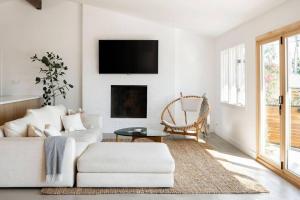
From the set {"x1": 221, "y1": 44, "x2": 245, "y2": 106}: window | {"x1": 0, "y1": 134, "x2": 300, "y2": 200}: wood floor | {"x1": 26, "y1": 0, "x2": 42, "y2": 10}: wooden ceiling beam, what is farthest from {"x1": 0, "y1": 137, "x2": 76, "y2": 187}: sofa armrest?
{"x1": 26, "y1": 0, "x2": 42, "y2": 10}: wooden ceiling beam

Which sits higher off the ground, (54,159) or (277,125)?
(277,125)

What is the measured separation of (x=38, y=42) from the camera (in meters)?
7.83

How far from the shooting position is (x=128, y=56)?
7.63 meters

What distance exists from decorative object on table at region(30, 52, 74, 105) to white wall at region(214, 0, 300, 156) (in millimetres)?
3826

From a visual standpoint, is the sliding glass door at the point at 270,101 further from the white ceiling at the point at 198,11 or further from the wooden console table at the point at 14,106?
the wooden console table at the point at 14,106

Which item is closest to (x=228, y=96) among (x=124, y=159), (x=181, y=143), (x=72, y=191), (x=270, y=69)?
(x=181, y=143)

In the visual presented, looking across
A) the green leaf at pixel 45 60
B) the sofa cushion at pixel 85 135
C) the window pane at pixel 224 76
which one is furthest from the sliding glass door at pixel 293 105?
the green leaf at pixel 45 60

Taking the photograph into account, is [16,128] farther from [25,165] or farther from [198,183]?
[198,183]

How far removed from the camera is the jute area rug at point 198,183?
3602mm

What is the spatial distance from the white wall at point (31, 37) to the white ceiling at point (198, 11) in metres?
0.77

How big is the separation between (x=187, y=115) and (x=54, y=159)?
487 cm

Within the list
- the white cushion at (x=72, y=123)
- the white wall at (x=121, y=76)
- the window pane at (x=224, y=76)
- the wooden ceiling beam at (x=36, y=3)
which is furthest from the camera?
the white wall at (x=121, y=76)

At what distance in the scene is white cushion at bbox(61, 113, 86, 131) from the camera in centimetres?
559

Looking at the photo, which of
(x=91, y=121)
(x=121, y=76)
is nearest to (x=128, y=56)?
(x=121, y=76)
